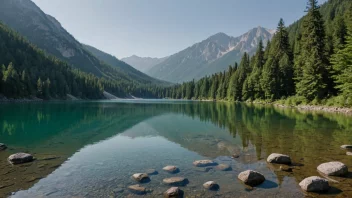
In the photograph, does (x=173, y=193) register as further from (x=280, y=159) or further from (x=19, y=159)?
(x=19, y=159)

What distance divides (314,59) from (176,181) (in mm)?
55999

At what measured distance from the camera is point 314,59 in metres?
55.2

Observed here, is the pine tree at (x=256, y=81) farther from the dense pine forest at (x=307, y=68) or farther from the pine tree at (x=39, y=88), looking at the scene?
the pine tree at (x=39, y=88)

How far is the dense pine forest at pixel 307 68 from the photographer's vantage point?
46938mm

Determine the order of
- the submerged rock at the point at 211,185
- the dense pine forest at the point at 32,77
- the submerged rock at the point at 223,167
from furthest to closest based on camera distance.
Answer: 1. the dense pine forest at the point at 32,77
2. the submerged rock at the point at 223,167
3. the submerged rock at the point at 211,185

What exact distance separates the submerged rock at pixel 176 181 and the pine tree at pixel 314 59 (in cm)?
5246

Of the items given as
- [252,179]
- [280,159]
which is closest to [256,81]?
[280,159]

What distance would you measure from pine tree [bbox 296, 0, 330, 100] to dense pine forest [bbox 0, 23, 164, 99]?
109 meters

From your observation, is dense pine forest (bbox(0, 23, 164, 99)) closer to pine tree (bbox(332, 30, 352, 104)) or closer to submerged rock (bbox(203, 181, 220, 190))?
submerged rock (bbox(203, 181, 220, 190))

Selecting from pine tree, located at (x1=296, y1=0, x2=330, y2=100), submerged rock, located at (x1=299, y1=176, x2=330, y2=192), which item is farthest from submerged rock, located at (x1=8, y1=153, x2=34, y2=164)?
pine tree, located at (x1=296, y1=0, x2=330, y2=100)

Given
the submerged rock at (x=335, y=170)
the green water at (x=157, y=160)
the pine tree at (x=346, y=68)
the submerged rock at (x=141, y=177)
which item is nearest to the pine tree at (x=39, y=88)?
the green water at (x=157, y=160)

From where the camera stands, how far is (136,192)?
36.4 feet

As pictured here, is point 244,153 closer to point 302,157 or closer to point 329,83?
point 302,157

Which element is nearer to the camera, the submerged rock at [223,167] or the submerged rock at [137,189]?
the submerged rock at [137,189]
